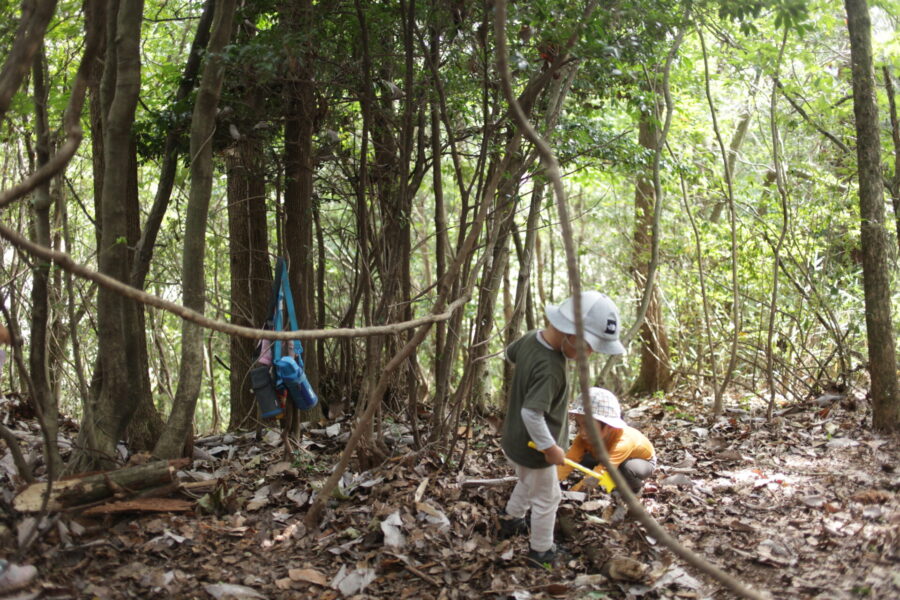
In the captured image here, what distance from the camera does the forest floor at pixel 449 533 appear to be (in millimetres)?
3492

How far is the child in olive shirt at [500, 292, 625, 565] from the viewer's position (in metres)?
3.81

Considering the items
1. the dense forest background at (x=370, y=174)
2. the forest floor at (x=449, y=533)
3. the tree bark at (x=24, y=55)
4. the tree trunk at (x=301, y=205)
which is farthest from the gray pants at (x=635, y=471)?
the tree bark at (x=24, y=55)

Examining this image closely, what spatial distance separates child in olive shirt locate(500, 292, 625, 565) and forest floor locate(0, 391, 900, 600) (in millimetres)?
265

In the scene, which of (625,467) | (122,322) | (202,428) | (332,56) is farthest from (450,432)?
(202,428)

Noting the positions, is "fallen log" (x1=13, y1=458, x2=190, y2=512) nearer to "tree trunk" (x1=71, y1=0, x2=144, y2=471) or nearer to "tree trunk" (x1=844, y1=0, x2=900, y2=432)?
"tree trunk" (x1=71, y1=0, x2=144, y2=471)

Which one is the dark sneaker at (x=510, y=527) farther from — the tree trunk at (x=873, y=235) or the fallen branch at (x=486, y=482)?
the tree trunk at (x=873, y=235)

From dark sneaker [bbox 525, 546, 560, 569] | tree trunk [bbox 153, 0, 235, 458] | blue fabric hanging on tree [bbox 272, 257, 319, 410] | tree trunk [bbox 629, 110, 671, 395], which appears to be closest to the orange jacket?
dark sneaker [bbox 525, 546, 560, 569]

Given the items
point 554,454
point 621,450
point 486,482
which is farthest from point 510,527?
point 621,450

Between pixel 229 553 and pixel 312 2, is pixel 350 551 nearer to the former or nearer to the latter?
pixel 229 553

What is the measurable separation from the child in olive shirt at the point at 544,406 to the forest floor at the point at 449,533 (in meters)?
0.27

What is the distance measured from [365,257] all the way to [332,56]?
1.52 m

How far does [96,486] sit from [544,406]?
2.52 meters

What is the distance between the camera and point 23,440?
208 inches

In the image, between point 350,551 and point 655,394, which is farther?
point 655,394
